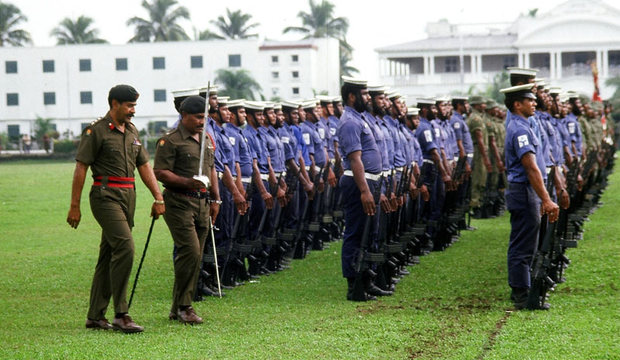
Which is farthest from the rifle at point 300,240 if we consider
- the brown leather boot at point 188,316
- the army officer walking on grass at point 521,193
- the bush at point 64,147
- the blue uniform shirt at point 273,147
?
the bush at point 64,147

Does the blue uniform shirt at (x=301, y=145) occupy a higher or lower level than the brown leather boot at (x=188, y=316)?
higher

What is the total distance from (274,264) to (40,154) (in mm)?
47777

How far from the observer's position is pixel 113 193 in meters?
8.44

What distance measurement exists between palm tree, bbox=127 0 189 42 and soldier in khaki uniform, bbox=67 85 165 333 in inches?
3058

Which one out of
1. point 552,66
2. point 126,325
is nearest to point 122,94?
point 126,325

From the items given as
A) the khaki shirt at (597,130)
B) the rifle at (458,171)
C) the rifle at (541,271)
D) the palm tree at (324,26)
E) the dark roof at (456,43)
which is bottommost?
the rifle at (541,271)

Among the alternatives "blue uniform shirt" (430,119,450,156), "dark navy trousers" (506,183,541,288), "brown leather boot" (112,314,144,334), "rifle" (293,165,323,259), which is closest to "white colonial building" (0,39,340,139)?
"blue uniform shirt" (430,119,450,156)

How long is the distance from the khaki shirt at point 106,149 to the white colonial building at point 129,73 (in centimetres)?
6846

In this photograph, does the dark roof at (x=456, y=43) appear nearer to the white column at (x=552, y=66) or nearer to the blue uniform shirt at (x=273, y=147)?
the white column at (x=552, y=66)

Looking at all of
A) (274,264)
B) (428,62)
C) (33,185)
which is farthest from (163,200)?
(428,62)

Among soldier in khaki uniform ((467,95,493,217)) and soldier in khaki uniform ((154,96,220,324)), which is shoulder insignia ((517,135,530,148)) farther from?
soldier in khaki uniform ((467,95,493,217))

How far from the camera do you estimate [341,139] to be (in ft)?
33.4

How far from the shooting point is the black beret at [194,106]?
8.88 meters

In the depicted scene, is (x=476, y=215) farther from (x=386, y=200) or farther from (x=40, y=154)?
(x=40, y=154)
